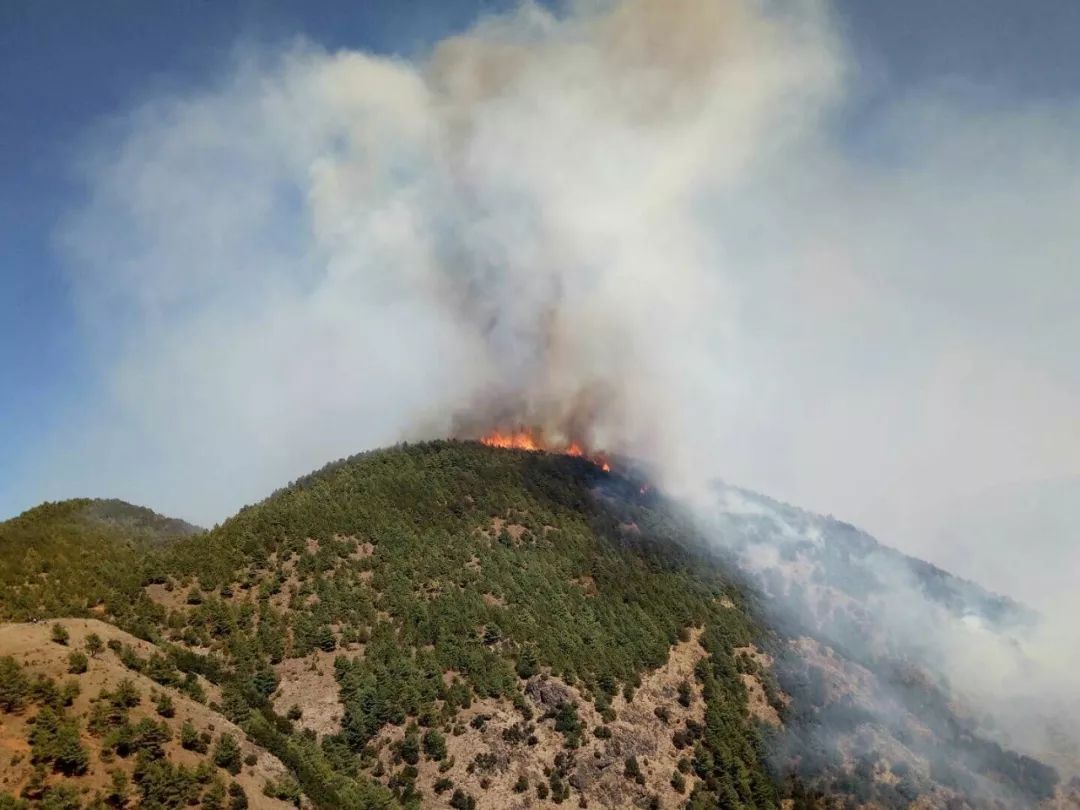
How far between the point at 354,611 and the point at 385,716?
21314 millimetres

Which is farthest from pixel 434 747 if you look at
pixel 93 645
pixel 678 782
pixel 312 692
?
pixel 93 645

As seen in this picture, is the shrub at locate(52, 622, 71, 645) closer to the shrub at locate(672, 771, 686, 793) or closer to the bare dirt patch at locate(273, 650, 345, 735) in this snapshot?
the bare dirt patch at locate(273, 650, 345, 735)

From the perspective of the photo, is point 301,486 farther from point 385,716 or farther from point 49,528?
point 385,716

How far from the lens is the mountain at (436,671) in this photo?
59.7 m

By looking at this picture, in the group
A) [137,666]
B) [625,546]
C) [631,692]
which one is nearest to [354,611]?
[137,666]

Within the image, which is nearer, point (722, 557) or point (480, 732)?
point (480, 732)

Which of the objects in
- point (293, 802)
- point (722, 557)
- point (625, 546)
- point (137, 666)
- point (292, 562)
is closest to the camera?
point (293, 802)

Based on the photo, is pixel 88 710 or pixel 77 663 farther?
pixel 77 663

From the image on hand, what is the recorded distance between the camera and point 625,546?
160 meters

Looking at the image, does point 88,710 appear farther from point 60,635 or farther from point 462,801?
A: point 462,801

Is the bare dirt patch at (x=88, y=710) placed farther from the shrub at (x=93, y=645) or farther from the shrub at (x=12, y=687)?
the shrub at (x=12, y=687)

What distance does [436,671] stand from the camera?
10188 cm

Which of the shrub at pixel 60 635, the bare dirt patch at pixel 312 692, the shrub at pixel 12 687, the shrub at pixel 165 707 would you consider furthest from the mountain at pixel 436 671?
the shrub at pixel 60 635

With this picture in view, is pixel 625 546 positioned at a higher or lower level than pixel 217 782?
higher
